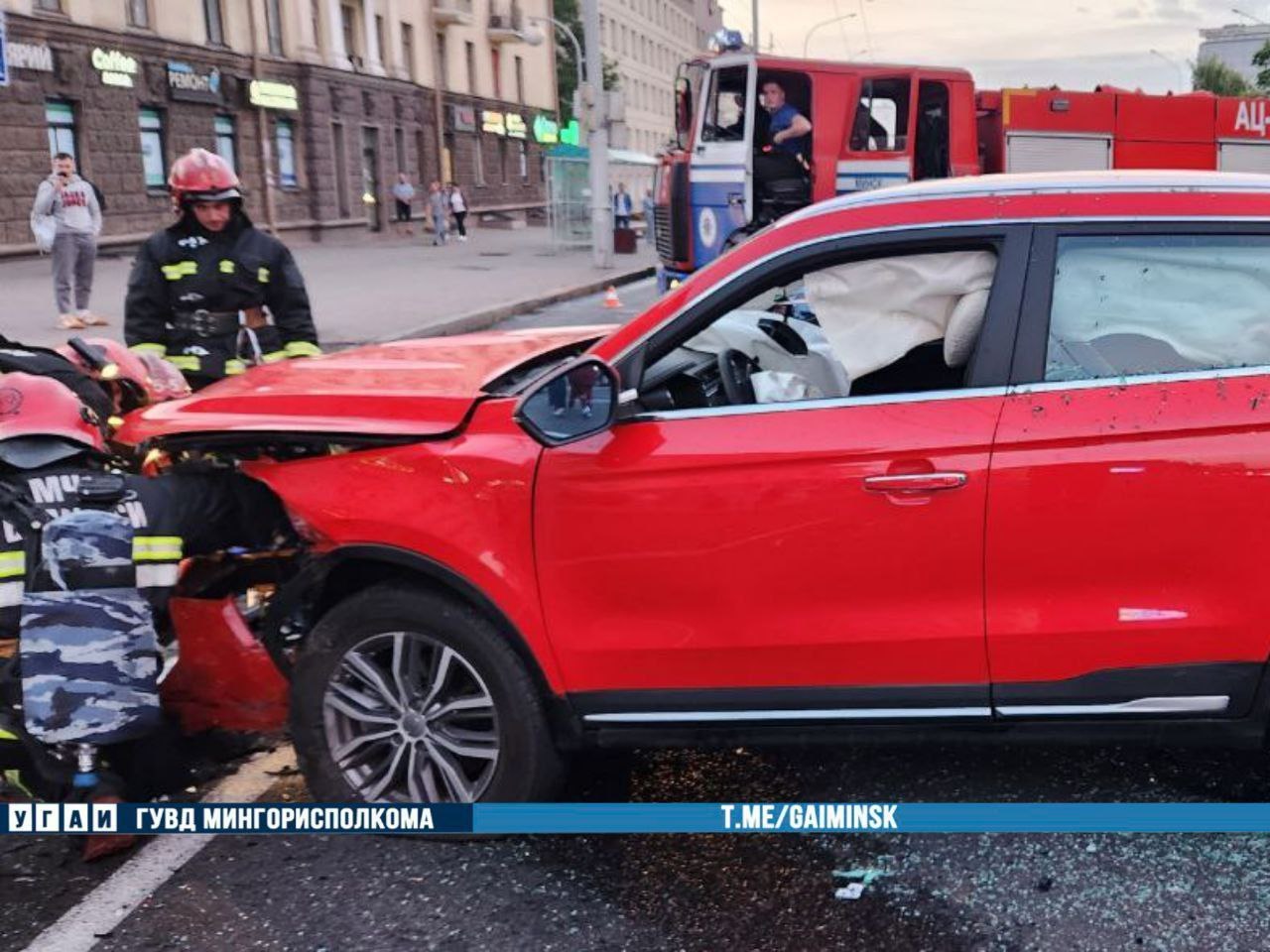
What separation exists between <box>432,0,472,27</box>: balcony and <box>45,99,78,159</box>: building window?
783 inches

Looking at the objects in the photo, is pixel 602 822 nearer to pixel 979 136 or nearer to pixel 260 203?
pixel 979 136

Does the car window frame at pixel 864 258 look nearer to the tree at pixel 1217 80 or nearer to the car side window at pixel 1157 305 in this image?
the car side window at pixel 1157 305

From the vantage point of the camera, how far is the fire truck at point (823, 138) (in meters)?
14.4

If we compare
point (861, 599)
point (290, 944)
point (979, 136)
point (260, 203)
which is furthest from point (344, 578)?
point (260, 203)

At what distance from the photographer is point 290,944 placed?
2930 millimetres

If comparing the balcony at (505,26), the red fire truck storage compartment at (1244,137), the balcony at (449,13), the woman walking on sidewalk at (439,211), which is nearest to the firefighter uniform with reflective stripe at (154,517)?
the red fire truck storage compartment at (1244,137)

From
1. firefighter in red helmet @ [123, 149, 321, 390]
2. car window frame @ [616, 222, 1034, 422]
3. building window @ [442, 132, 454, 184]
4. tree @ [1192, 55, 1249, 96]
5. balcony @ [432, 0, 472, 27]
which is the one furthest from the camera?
tree @ [1192, 55, 1249, 96]

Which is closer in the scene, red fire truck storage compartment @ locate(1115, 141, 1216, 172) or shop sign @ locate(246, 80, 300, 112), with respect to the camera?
red fire truck storage compartment @ locate(1115, 141, 1216, 172)

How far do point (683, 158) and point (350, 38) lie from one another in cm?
2562

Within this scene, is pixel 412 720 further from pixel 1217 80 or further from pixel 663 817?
pixel 1217 80

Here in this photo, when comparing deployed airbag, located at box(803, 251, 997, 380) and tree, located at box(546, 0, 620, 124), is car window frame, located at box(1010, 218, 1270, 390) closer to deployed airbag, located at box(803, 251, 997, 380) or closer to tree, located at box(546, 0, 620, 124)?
deployed airbag, located at box(803, 251, 997, 380)

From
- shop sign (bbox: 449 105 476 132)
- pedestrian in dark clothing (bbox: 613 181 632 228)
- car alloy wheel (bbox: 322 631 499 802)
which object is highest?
shop sign (bbox: 449 105 476 132)

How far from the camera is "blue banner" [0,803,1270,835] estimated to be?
2602 mm

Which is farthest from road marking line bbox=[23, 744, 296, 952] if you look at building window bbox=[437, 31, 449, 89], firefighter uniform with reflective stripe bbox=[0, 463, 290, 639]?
building window bbox=[437, 31, 449, 89]
